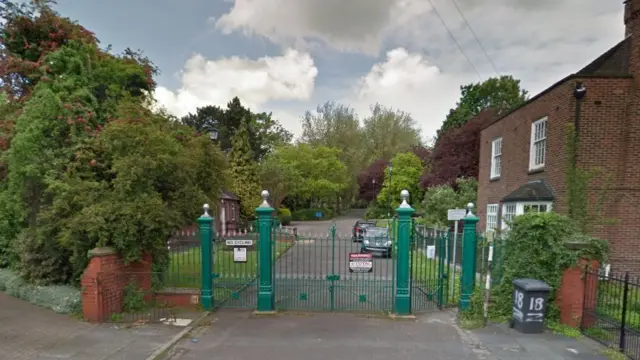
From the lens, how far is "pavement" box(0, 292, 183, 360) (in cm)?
528

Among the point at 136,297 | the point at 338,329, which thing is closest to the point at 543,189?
the point at 338,329

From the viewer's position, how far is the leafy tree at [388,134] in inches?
1937

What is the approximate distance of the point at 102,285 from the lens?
264 inches

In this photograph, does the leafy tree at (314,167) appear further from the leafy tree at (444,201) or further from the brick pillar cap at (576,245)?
the brick pillar cap at (576,245)

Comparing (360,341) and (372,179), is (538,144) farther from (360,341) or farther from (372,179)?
(372,179)

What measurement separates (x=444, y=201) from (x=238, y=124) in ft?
110

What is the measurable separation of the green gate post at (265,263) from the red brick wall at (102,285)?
2.75 m

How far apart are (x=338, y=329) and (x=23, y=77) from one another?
10119 mm

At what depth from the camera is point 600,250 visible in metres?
6.62

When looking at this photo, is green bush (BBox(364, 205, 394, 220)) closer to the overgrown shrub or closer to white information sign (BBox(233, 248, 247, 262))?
the overgrown shrub

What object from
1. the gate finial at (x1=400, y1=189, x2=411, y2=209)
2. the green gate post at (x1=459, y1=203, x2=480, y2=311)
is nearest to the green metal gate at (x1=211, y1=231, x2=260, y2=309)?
the gate finial at (x1=400, y1=189, x2=411, y2=209)

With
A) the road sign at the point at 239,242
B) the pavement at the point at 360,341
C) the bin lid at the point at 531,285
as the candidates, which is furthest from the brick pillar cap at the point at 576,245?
the road sign at the point at 239,242

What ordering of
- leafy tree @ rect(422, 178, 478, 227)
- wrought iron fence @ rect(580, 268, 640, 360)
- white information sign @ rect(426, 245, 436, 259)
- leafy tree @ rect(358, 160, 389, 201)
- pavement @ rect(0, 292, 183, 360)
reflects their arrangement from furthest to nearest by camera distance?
leafy tree @ rect(358, 160, 389, 201) < leafy tree @ rect(422, 178, 478, 227) < white information sign @ rect(426, 245, 436, 259) < wrought iron fence @ rect(580, 268, 640, 360) < pavement @ rect(0, 292, 183, 360)

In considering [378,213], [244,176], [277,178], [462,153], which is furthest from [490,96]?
[244,176]
